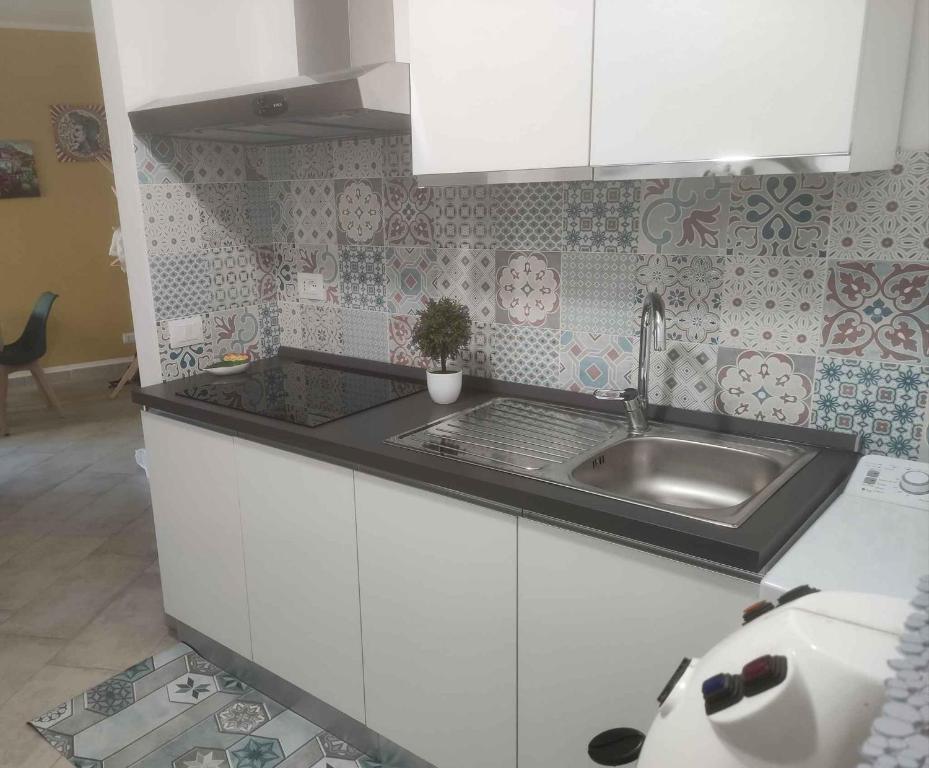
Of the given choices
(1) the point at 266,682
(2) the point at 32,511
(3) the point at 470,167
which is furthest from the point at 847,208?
(2) the point at 32,511

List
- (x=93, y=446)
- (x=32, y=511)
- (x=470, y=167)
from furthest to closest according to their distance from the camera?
(x=93, y=446), (x=32, y=511), (x=470, y=167)

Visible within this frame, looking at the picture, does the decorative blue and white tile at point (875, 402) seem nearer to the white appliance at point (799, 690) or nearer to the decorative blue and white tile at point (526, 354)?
the decorative blue and white tile at point (526, 354)

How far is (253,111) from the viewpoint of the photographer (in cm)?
178

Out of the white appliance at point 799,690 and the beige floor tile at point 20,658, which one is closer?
the white appliance at point 799,690

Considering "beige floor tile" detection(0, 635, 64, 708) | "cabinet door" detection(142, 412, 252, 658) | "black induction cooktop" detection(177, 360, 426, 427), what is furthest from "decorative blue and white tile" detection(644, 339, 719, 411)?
"beige floor tile" detection(0, 635, 64, 708)

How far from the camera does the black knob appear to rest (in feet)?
2.84

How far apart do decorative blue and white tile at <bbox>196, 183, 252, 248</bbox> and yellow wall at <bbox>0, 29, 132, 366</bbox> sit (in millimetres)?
4125

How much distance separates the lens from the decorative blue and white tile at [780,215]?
154cm

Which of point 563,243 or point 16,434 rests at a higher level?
point 563,243

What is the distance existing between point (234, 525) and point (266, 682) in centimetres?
49

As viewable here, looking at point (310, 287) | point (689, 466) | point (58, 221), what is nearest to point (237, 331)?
point (310, 287)

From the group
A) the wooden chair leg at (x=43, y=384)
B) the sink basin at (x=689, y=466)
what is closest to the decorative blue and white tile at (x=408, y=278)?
the sink basin at (x=689, y=466)

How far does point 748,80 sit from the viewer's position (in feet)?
4.08

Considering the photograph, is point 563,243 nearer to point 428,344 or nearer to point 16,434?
point 428,344
